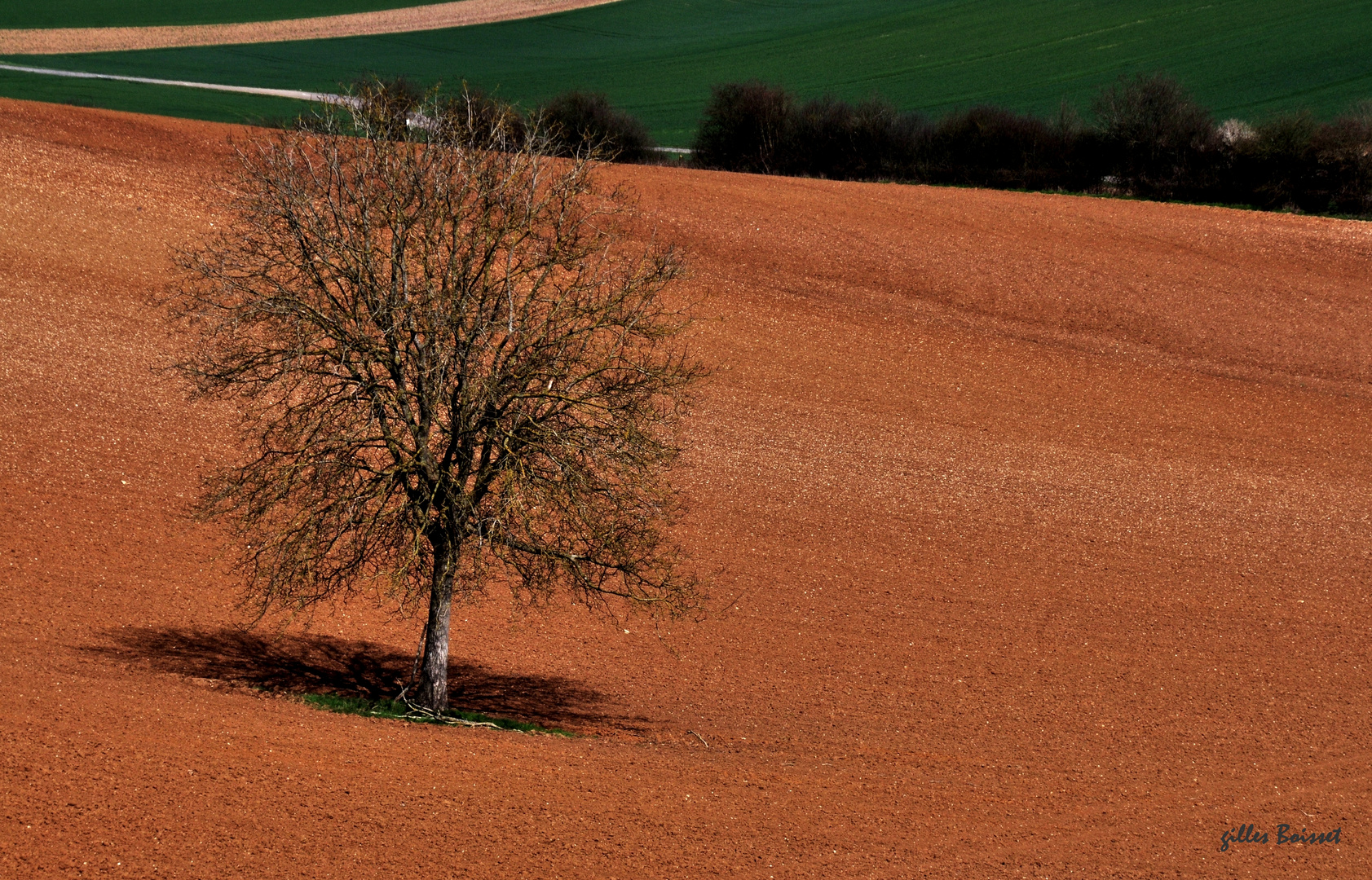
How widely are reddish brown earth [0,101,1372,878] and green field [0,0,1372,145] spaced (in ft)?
83.6

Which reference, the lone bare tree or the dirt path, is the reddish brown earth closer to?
the lone bare tree

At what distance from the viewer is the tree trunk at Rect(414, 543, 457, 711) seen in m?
16.0

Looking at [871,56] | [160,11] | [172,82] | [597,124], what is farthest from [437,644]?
[160,11]

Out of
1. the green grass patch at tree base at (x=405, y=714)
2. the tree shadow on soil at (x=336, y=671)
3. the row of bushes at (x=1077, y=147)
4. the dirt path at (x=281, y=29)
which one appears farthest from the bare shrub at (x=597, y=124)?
the dirt path at (x=281, y=29)

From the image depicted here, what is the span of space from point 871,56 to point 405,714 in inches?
2630

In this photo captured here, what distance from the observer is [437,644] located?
53.2 ft

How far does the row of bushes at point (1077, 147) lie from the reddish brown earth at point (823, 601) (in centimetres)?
341

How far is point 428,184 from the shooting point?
16.7 m

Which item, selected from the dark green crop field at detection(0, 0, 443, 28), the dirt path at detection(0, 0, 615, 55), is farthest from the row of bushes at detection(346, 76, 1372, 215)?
the dark green crop field at detection(0, 0, 443, 28)

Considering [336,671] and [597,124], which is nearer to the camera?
[336,671]

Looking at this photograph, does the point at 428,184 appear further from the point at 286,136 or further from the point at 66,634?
the point at 66,634

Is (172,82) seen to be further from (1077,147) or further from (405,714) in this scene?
(405,714)

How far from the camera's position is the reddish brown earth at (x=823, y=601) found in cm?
1320

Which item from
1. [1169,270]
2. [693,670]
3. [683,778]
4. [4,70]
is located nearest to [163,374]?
[693,670]
